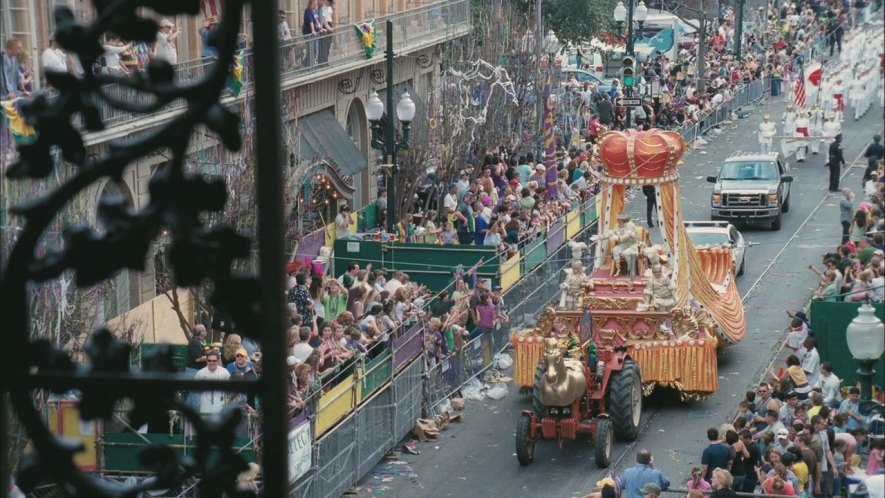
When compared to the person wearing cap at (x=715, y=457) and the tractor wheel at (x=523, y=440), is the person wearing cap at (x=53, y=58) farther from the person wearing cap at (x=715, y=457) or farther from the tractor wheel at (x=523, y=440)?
the person wearing cap at (x=715, y=457)

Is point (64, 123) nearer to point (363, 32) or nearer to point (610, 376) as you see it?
point (610, 376)

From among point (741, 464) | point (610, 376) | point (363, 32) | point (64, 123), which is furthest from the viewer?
point (363, 32)

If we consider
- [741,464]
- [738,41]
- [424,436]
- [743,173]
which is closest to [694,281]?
[424,436]

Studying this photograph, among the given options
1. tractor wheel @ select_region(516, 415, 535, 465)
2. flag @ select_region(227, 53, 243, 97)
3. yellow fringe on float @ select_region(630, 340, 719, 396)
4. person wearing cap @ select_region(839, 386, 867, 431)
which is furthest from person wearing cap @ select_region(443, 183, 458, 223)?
person wearing cap @ select_region(839, 386, 867, 431)

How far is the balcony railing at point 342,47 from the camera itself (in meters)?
24.5

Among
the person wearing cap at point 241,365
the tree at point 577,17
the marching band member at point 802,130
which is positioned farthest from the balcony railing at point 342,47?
the tree at point 577,17

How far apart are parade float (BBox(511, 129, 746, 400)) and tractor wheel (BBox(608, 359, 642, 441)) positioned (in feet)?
1.32

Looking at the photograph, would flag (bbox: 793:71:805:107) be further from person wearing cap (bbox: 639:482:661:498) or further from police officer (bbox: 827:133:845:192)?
person wearing cap (bbox: 639:482:661:498)

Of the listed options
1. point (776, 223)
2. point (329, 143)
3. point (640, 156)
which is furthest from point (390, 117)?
point (776, 223)

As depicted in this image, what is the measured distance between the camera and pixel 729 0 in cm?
7050

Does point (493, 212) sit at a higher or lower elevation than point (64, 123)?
lower

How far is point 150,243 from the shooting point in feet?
11.5

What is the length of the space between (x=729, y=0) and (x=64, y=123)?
69.0 metres

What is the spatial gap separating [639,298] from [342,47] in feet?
54.6
